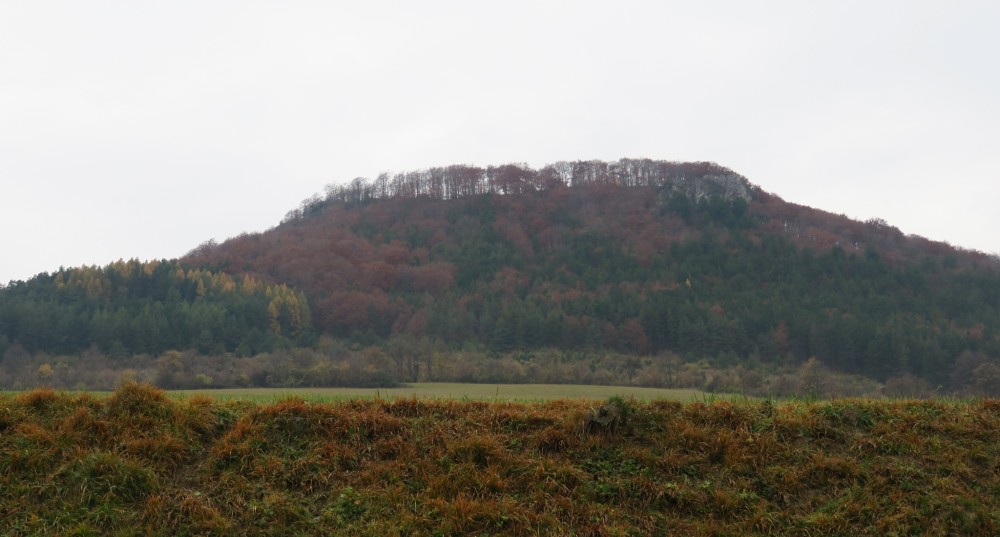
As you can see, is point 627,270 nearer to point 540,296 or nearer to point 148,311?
point 540,296

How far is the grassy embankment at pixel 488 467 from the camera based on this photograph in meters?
6.99

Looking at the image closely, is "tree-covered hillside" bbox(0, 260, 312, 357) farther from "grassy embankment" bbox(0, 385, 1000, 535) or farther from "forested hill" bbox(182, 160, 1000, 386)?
"grassy embankment" bbox(0, 385, 1000, 535)

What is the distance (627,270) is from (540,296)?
544 inches

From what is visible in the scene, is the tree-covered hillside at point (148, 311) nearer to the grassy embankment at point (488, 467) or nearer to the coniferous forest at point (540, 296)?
the coniferous forest at point (540, 296)

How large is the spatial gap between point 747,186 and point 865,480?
10153cm

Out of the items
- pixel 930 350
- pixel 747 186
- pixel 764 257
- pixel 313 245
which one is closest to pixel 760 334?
pixel 930 350

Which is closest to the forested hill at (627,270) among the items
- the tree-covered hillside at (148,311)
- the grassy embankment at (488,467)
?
the tree-covered hillside at (148,311)

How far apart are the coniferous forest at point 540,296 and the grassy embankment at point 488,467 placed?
2128 cm

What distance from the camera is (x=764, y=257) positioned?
8150 cm

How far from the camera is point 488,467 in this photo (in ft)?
25.5

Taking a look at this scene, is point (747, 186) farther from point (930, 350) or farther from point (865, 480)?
point (865, 480)

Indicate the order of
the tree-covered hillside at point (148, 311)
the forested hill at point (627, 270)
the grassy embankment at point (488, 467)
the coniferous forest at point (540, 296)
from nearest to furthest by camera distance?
1. the grassy embankment at point (488, 467)
2. the coniferous forest at point (540, 296)
3. the tree-covered hillside at point (148, 311)
4. the forested hill at point (627, 270)

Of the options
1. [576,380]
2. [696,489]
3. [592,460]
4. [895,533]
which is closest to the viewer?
[895,533]

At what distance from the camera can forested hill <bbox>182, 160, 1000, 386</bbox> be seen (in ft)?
208
